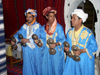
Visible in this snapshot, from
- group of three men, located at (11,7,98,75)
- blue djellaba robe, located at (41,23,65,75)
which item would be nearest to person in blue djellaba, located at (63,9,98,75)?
group of three men, located at (11,7,98,75)

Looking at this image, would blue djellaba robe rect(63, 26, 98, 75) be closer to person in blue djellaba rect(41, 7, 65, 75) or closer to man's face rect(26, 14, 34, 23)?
person in blue djellaba rect(41, 7, 65, 75)

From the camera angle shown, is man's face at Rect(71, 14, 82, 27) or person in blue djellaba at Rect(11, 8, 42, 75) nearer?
man's face at Rect(71, 14, 82, 27)

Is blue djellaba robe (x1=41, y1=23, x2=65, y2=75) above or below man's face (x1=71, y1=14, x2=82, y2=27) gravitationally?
below

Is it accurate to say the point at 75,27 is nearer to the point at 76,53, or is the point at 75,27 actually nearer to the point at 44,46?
the point at 76,53

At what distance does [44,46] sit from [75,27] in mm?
833

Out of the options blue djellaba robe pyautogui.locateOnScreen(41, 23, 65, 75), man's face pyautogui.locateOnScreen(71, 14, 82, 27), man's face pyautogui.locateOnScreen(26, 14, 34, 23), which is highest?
man's face pyautogui.locateOnScreen(26, 14, 34, 23)

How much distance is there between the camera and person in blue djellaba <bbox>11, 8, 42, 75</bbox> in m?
2.62

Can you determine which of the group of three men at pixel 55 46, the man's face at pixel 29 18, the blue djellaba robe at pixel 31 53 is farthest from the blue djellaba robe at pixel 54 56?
the man's face at pixel 29 18

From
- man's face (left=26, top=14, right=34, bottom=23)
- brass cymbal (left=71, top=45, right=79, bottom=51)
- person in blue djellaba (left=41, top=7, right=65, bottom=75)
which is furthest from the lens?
man's face (left=26, top=14, right=34, bottom=23)

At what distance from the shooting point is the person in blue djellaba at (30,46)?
8.61ft

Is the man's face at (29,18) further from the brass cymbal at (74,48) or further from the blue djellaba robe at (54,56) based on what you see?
the brass cymbal at (74,48)

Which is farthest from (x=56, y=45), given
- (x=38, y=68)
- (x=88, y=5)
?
(x=88, y=5)

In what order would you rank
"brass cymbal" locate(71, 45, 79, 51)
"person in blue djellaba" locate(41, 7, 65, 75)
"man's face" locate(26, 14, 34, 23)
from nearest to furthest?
"brass cymbal" locate(71, 45, 79, 51), "person in blue djellaba" locate(41, 7, 65, 75), "man's face" locate(26, 14, 34, 23)

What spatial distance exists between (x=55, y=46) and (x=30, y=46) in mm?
577
